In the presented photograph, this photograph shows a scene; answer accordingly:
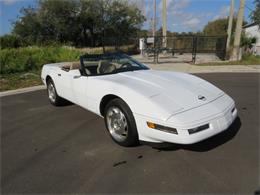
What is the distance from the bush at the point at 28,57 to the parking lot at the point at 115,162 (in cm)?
828

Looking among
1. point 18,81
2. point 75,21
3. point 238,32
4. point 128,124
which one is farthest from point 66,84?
point 75,21

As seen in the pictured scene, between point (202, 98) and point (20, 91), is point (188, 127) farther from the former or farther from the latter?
point (20, 91)

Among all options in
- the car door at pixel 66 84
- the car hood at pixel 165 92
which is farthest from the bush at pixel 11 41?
the car hood at pixel 165 92

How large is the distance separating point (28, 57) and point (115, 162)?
11350mm

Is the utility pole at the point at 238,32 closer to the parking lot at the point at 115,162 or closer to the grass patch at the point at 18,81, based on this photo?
the parking lot at the point at 115,162

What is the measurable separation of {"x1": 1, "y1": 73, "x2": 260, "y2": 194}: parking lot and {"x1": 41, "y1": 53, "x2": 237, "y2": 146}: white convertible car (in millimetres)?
311

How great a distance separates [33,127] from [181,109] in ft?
9.43

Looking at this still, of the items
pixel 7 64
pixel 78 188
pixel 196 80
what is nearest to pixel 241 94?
pixel 196 80

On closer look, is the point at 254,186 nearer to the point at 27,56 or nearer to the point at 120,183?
the point at 120,183

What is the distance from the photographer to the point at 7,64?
11438mm

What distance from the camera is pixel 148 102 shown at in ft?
9.38

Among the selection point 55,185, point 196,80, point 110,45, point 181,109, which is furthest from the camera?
point 110,45

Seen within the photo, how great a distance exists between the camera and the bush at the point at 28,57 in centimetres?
1137

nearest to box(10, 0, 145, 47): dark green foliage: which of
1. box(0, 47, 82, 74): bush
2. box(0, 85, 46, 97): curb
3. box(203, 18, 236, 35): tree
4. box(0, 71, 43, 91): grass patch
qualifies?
box(0, 47, 82, 74): bush
